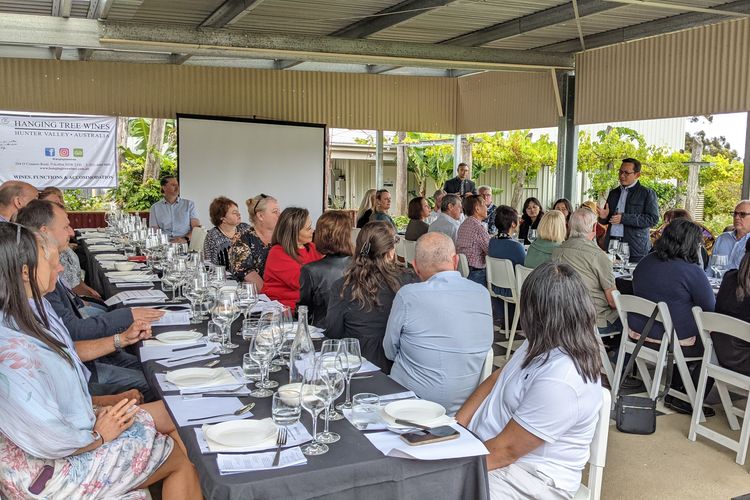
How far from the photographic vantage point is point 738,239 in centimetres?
554

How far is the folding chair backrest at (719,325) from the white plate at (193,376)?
8.69 feet

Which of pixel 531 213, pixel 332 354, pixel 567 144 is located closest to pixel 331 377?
pixel 332 354

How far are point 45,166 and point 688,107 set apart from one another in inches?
377

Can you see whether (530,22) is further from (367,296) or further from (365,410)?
(365,410)

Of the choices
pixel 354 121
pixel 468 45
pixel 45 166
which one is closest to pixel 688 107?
pixel 468 45

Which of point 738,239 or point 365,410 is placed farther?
point 738,239

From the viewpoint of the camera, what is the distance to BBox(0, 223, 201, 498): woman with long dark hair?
1784 millimetres

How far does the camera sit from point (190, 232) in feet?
28.6

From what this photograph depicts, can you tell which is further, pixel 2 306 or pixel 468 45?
pixel 468 45

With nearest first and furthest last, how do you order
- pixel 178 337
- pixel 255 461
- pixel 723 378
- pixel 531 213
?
pixel 255 461
pixel 178 337
pixel 723 378
pixel 531 213

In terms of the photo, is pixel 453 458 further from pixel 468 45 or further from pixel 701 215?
pixel 701 215

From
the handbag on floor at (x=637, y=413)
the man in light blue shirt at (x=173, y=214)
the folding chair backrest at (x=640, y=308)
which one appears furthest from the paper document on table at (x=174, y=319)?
the man in light blue shirt at (x=173, y=214)

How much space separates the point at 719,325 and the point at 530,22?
18.4ft

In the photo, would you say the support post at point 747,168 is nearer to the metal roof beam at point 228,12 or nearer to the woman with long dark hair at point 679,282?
the woman with long dark hair at point 679,282
